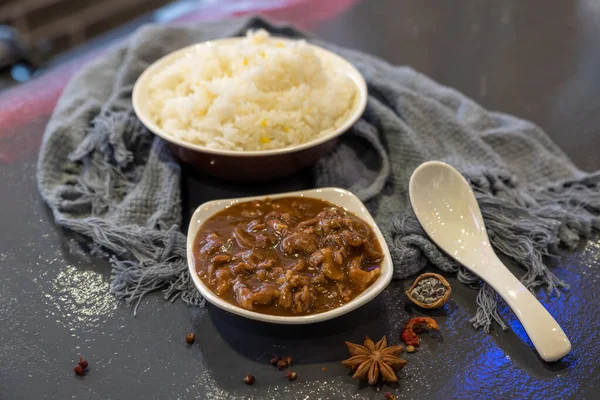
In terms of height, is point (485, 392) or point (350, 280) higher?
point (350, 280)

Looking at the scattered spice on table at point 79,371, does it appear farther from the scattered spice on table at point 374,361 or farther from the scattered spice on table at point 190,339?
the scattered spice on table at point 374,361

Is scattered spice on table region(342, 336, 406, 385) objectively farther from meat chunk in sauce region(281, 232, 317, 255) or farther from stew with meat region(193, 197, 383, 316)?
meat chunk in sauce region(281, 232, 317, 255)

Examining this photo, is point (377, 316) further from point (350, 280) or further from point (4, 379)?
point (4, 379)

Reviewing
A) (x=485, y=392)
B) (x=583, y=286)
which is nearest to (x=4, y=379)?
(x=485, y=392)

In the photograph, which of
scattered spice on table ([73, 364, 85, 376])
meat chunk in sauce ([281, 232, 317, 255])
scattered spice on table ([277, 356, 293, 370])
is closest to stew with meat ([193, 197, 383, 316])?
meat chunk in sauce ([281, 232, 317, 255])

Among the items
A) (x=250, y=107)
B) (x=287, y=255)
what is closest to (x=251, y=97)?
(x=250, y=107)

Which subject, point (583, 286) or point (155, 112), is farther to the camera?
point (155, 112)

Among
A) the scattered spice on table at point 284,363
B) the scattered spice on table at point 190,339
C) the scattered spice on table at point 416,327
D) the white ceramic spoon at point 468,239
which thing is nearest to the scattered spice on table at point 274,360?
the scattered spice on table at point 284,363
